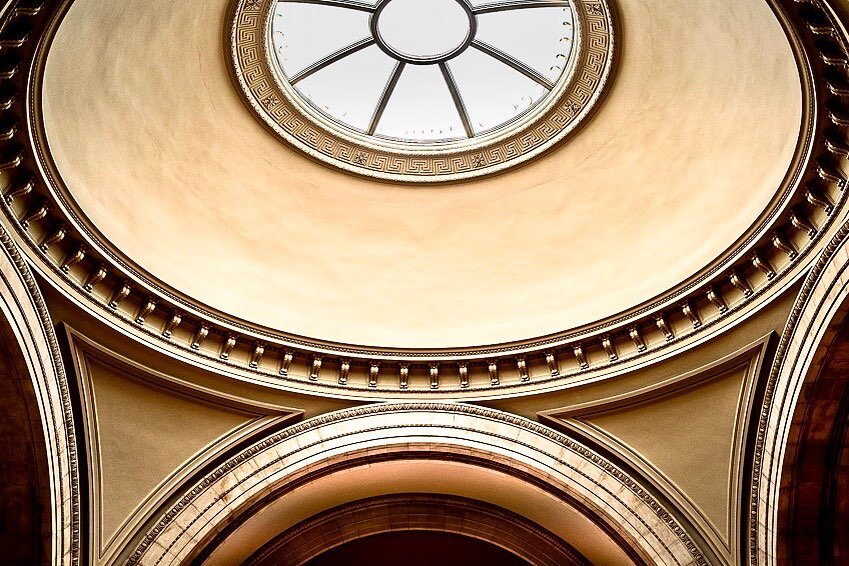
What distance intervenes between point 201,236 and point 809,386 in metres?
6.37

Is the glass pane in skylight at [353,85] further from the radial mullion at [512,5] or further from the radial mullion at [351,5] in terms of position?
the radial mullion at [512,5]

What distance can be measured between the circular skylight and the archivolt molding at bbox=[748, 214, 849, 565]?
170 inches

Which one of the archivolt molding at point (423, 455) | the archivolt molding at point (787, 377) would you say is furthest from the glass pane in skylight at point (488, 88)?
the archivolt molding at point (787, 377)

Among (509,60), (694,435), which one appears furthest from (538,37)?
(694,435)

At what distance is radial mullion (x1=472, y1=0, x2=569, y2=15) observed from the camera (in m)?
10.1

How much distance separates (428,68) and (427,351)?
12.9 feet

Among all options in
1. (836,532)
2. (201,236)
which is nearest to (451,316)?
(201,236)

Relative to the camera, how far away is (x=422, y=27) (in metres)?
10.8

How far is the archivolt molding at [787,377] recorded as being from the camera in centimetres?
666

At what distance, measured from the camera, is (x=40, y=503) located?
7480mm

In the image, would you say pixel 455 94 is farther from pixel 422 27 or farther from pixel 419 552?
pixel 419 552

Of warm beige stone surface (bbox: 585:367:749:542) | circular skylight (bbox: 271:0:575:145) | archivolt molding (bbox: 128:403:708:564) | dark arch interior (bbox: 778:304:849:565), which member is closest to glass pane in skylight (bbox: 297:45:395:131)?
circular skylight (bbox: 271:0:575:145)

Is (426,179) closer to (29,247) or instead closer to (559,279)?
(559,279)

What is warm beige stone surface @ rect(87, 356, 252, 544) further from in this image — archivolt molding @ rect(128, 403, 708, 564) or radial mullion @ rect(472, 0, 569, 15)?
radial mullion @ rect(472, 0, 569, 15)
